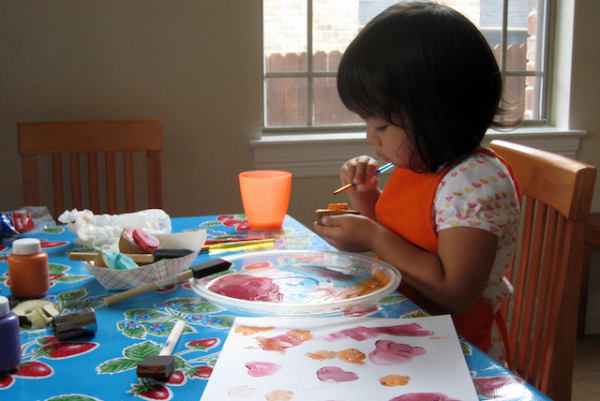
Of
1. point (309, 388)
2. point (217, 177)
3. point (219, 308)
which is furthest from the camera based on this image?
point (217, 177)

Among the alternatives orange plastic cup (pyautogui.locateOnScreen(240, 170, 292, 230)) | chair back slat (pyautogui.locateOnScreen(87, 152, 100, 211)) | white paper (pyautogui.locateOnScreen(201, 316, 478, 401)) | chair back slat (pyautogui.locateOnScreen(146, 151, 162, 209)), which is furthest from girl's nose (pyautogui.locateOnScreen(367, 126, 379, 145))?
chair back slat (pyautogui.locateOnScreen(87, 152, 100, 211))

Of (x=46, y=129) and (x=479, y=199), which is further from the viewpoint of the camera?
(x=46, y=129)

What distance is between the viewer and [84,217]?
958mm

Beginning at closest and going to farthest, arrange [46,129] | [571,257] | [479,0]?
[571,257] < [46,129] < [479,0]

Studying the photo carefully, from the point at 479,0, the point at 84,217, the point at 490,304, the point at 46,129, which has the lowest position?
the point at 490,304

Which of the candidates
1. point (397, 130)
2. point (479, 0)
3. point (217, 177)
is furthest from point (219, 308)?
point (479, 0)

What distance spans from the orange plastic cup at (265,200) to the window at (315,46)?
0.92 m

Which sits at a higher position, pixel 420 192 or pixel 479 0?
pixel 479 0

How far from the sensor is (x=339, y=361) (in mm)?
487

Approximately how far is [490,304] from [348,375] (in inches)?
16.8

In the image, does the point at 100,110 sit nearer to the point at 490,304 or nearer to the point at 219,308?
the point at 219,308

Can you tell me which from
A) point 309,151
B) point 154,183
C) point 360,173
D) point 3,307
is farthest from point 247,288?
point 309,151

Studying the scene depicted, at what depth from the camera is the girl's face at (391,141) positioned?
2.55 feet

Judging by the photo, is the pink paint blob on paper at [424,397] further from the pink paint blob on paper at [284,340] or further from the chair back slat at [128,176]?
the chair back slat at [128,176]
